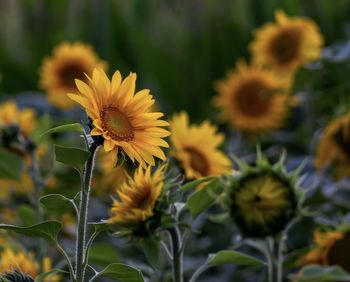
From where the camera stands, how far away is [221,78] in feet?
9.14

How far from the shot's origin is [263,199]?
1.11m

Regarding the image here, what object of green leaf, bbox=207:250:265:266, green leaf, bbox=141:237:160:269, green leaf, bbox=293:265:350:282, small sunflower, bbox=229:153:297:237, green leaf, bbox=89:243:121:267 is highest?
small sunflower, bbox=229:153:297:237

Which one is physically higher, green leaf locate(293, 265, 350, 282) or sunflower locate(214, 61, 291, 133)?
sunflower locate(214, 61, 291, 133)

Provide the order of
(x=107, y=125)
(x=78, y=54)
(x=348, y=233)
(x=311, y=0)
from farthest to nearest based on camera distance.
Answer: (x=311, y=0) < (x=78, y=54) < (x=348, y=233) < (x=107, y=125)

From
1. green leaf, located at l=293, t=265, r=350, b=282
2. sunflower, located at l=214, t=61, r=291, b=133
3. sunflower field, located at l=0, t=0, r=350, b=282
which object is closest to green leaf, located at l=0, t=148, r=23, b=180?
sunflower field, located at l=0, t=0, r=350, b=282

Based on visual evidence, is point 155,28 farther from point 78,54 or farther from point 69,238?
point 69,238

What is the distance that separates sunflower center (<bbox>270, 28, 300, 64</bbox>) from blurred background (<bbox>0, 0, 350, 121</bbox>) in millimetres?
413

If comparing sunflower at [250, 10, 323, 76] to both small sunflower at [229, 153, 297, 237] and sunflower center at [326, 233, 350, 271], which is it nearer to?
sunflower center at [326, 233, 350, 271]

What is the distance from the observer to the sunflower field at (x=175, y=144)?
2.76ft

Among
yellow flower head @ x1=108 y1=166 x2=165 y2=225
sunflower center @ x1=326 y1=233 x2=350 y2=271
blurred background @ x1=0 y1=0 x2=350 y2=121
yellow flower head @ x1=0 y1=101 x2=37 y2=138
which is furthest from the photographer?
blurred background @ x1=0 y1=0 x2=350 y2=121

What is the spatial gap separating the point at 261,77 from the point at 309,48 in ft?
0.42

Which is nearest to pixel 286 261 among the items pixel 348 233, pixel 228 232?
pixel 348 233

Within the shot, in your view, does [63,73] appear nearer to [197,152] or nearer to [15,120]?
[15,120]

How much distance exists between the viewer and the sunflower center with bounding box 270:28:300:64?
208 cm
